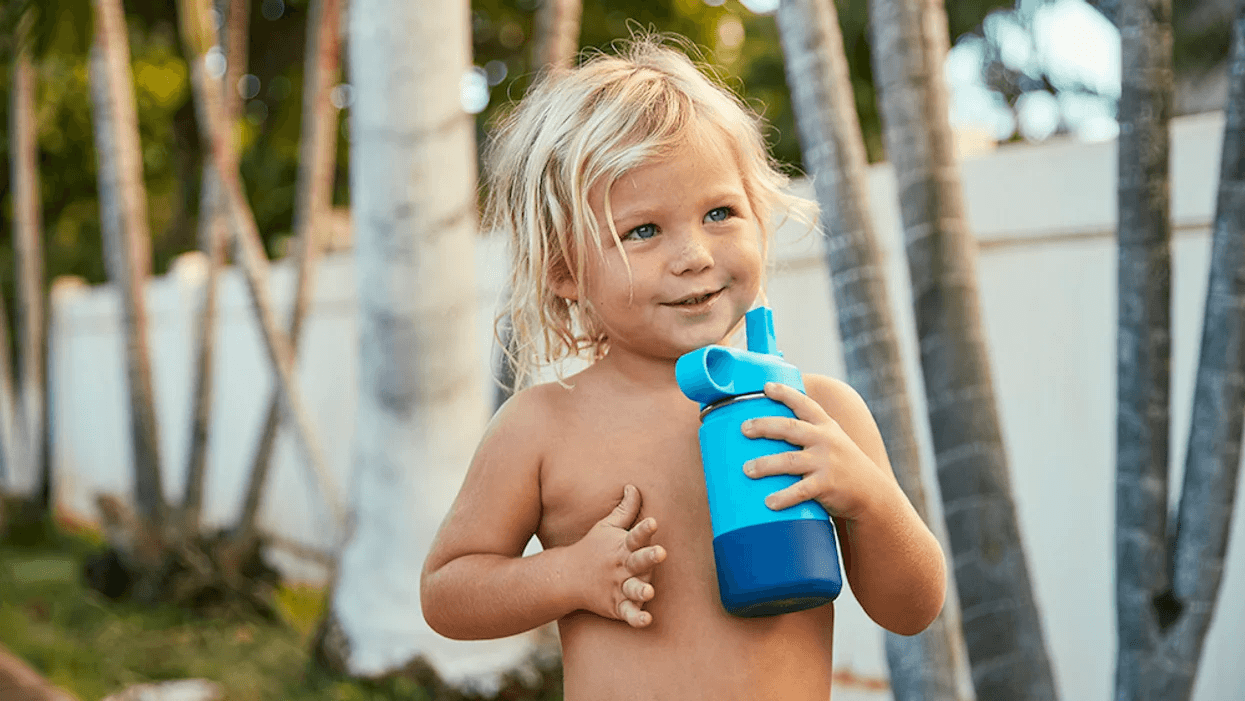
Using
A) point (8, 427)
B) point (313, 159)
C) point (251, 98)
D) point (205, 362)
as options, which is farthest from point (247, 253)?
point (251, 98)

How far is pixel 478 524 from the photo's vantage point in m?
1.44

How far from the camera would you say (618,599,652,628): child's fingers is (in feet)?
4.17

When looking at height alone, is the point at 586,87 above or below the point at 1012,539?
above

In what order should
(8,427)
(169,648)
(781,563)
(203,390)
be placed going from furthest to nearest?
1. (8,427)
2. (203,390)
3. (169,648)
4. (781,563)

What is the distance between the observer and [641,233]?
1.41 meters

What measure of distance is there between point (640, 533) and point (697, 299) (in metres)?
0.31

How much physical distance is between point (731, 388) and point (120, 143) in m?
5.69

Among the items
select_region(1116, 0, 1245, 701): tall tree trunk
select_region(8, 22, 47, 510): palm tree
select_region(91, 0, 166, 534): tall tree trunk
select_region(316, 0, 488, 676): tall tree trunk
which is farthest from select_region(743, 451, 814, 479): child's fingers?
select_region(8, 22, 47, 510): palm tree

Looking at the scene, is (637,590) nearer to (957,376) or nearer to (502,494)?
(502,494)

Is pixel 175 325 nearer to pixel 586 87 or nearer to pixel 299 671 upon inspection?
pixel 299 671

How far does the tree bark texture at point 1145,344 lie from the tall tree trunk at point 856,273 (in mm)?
366

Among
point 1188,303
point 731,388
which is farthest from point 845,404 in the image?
point 1188,303

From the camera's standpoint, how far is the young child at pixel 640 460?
4.42 ft

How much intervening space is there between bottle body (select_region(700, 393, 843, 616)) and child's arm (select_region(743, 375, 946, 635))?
1 cm
